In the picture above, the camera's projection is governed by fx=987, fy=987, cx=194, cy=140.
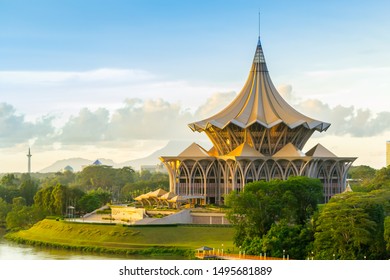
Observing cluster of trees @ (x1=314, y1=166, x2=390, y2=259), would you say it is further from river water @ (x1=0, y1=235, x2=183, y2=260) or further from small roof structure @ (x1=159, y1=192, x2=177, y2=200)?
small roof structure @ (x1=159, y1=192, x2=177, y2=200)

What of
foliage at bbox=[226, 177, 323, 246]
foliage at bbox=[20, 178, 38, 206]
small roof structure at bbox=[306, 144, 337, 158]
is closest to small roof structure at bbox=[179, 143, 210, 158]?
small roof structure at bbox=[306, 144, 337, 158]

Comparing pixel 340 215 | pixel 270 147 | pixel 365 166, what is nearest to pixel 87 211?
pixel 270 147

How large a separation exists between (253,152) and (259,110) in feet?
13.4

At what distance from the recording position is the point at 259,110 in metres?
86.8

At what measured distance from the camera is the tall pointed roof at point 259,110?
85812 millimetres

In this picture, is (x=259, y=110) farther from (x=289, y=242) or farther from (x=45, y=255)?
(x=289, y=242)

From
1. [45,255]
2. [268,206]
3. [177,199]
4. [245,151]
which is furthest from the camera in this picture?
[245,151]

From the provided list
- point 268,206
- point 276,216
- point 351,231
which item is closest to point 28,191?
point 276,216

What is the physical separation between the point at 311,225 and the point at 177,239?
45.0 ft

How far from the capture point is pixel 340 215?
54.7 m

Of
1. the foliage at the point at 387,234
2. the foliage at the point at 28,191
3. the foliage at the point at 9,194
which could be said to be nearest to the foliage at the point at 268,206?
A: the foliage at the point at 387,234

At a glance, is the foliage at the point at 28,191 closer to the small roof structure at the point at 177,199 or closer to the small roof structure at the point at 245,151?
the small roof structure at the point at 177,199

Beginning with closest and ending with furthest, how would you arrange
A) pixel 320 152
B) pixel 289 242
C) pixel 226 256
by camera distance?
pixel 289 242
pixel 226 256
pixel 320 152

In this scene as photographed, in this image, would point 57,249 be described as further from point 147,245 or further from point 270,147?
point 270,147
